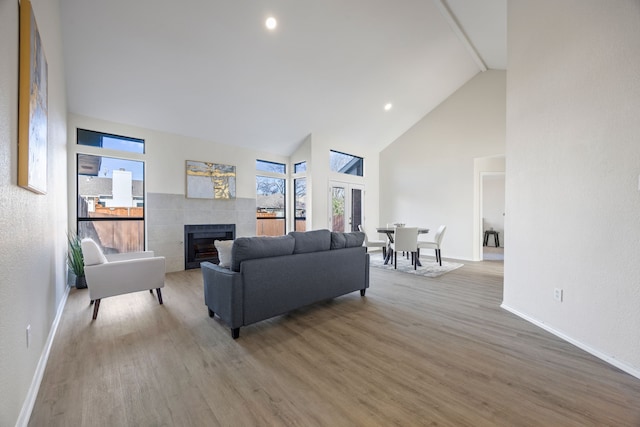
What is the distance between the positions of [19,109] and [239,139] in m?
4.68

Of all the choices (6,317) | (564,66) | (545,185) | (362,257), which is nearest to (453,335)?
(362,257)

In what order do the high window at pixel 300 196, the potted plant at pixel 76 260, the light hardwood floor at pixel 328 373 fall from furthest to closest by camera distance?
the high window at pixel 300 196 → the potted plant at pixel 76 260 → the light hardwood floor at pixel 328 373

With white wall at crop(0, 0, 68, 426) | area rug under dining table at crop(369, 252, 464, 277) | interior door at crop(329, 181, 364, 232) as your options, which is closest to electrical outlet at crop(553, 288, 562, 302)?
area rug under dining table at crop(369, 252, 464, 277)

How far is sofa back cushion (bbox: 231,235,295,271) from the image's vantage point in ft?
8.34

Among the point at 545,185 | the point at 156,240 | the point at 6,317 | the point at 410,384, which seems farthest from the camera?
the point at 156,240

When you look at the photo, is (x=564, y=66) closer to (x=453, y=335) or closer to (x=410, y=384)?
(x=453, y=335)

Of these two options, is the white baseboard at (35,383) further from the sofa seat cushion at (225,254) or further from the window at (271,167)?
the window at (271,167)

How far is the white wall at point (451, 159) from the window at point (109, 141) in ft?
21.4

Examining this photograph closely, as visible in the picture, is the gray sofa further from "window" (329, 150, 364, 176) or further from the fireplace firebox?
"window" (329, 150, 364, 176)

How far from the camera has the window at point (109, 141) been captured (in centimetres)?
448

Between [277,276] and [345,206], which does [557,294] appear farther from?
[345,206]

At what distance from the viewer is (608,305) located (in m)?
2.10

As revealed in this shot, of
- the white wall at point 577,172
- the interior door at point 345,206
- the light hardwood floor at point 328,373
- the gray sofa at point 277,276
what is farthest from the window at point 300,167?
the white wall at point 577,172

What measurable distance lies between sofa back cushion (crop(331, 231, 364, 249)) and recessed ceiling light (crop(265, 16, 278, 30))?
314 cm
